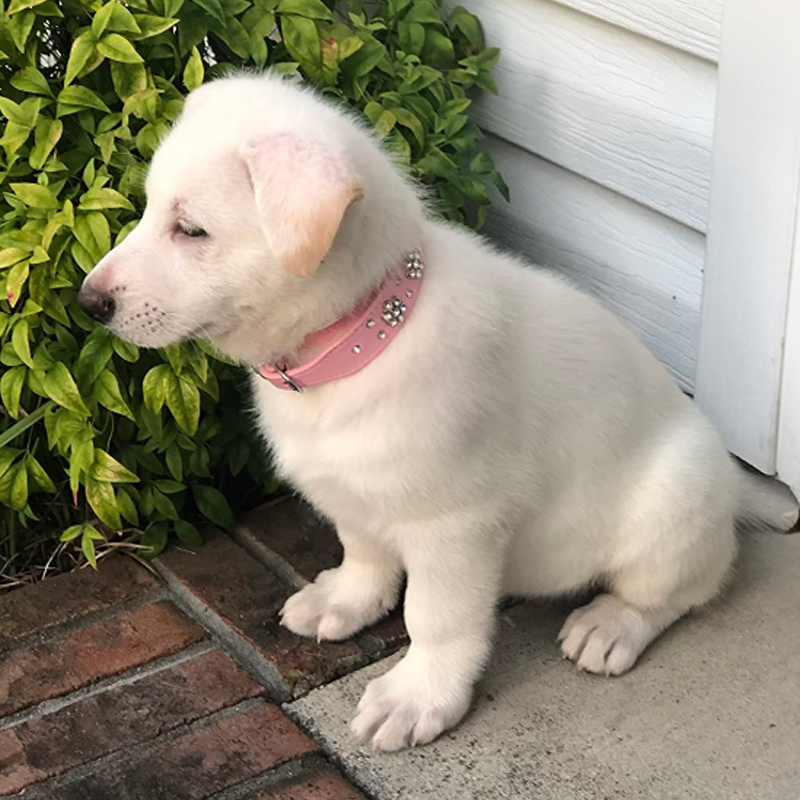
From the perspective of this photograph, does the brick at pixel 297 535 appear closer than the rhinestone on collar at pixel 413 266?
No

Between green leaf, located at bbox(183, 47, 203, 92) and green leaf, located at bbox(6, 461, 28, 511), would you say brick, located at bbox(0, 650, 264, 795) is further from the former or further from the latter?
green leaf, located at bbox(183, 47, 203, 92)

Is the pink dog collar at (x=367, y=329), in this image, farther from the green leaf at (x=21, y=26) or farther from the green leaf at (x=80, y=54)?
the green leaf at (x=21, y=26)

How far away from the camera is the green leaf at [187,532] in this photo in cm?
346

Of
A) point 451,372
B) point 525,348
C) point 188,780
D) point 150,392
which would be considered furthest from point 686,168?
point 188,780

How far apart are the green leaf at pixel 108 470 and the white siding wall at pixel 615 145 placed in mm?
1559

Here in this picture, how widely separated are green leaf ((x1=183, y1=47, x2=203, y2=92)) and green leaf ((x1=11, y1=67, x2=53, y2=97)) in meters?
0.32

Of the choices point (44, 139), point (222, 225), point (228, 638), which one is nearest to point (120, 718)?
point (228, 638)

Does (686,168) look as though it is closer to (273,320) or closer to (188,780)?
(273,320)

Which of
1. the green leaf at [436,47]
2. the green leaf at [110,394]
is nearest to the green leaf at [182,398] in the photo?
the green leaf at [110,394]

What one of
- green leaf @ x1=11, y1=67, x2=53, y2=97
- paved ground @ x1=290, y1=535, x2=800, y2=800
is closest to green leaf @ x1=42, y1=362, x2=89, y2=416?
green leaf @ x1=11, y1=67, x2=53, y2=97

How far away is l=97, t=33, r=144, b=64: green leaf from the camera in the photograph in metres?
2.96

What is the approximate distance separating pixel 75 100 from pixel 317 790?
1629 mm

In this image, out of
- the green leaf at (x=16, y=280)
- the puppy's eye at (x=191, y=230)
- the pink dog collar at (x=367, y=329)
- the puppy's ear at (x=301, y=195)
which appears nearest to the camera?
the puppy's ear at (x=301, y=195)

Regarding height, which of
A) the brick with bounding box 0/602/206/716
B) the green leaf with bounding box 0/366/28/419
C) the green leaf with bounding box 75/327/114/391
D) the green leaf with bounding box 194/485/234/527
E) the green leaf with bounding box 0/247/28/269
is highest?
the green leaf with bounding box 0/247/28/269
